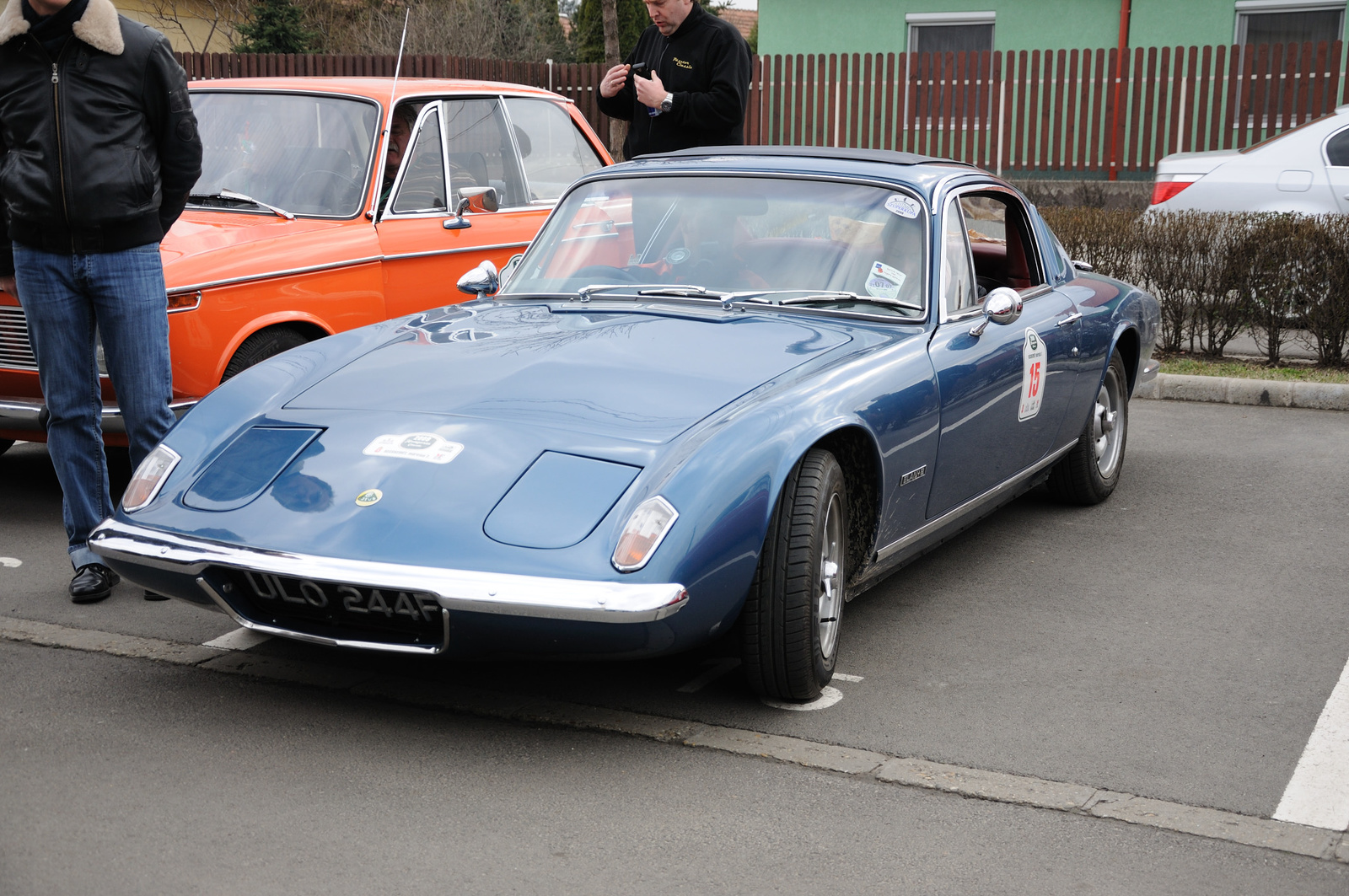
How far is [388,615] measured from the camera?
3334 mm

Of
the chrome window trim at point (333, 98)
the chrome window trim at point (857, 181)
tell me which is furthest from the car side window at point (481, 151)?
the chrome window trim at point (857, 181)

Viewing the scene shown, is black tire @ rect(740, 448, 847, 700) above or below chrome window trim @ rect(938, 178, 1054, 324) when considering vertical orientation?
below

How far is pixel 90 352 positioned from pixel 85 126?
76cm

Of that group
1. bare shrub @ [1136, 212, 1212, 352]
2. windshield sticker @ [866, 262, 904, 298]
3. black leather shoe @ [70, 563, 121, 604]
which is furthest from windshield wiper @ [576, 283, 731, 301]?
bare shrub @ [1136, 212, 1212, 352]

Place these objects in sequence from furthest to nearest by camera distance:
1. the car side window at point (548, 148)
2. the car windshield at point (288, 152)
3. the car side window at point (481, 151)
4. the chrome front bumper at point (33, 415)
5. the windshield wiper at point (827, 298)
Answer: the car side window at point (548, 148)
the car side window at point (481, 151)
the car windshield at point (288, 152)
the chrome front bumper at point (33, 415)
the windshield wiper at point (827, 298)

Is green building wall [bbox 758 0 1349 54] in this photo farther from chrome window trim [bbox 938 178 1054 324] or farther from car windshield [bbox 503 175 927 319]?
car windshield [bbox 503 175 927 319]

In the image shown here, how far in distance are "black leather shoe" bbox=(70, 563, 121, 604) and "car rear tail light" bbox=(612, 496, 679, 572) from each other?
228cm

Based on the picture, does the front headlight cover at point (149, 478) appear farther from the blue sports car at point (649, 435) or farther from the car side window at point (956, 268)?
the car side window at point (956, 268)

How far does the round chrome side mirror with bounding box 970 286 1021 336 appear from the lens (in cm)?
461

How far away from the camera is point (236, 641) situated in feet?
13.9

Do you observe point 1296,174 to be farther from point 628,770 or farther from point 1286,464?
point 628,770

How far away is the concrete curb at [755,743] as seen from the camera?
10.2ft

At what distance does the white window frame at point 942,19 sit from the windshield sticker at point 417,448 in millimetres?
16920

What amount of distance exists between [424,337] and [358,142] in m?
2.42
